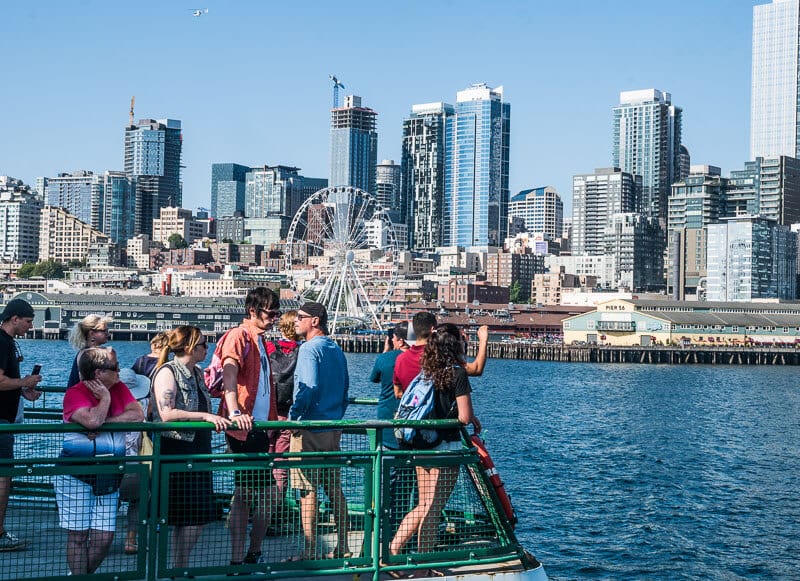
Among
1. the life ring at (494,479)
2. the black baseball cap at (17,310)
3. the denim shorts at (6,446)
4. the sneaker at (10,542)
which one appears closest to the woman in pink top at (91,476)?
the sneaker at (10,542)

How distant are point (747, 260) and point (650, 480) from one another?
162922mm

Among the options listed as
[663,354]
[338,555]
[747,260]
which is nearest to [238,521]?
[338,555]

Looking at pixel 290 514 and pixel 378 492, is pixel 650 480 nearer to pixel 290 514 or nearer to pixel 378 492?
pixel 290 514

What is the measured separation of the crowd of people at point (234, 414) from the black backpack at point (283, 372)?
0.04 ft

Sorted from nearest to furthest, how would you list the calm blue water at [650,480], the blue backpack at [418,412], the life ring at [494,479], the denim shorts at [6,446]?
the blue backpack at [418,412], the denim shorts at [6,446], the life ring at [494,479], the calm blue water at [650,480]

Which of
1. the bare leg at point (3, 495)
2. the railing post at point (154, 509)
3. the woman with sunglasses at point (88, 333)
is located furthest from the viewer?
the woman with sunglasses at point (88, 333)

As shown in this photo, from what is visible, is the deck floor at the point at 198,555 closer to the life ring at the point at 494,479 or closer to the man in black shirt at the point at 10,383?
the man in black shirt at the point at 10,383

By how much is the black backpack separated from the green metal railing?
107 cm

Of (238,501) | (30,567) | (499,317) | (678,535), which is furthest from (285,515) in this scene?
(499,317)

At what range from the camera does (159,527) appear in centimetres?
769

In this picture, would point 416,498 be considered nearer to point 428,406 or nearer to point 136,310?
point 428,406

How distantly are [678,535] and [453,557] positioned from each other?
1625 centimetres

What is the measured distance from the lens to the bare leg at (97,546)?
7867 mm

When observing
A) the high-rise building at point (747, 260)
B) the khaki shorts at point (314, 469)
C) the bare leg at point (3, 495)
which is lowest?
the bare leg at point (3, 495)
